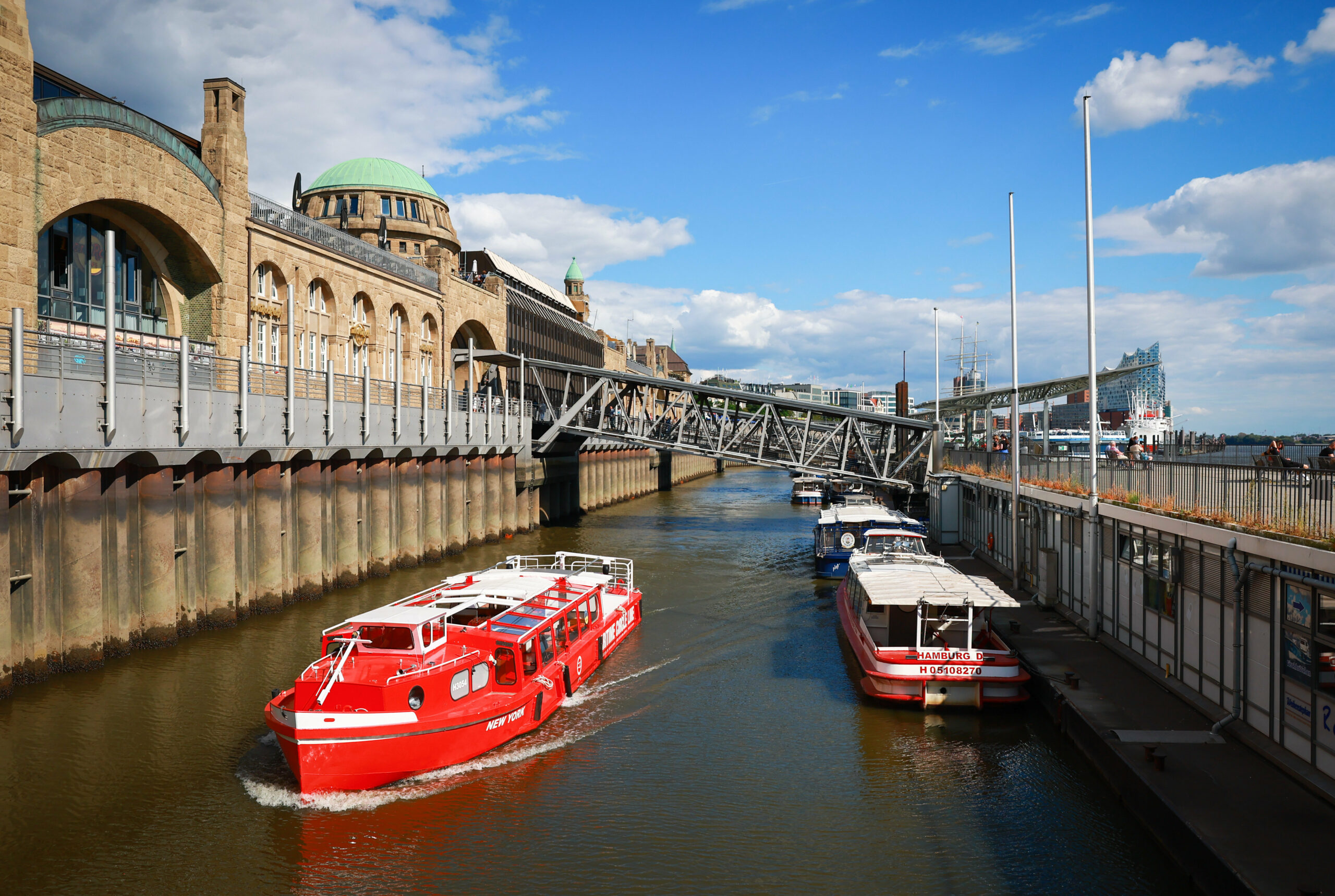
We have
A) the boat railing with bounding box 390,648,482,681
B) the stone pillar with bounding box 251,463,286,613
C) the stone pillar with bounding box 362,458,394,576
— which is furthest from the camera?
the stone pillar with bounding box 362,458,394,576

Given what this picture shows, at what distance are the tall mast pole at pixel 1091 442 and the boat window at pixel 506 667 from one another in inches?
577

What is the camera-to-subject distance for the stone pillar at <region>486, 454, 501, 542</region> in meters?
55.9

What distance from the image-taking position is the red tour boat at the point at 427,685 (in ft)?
53.5

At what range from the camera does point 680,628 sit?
3067 centimetres

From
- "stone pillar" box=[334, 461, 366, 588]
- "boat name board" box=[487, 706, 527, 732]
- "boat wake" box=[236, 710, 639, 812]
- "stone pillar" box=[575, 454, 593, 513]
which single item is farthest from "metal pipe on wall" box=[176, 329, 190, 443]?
"stone pillar" box=[575, 454, 593, 513]

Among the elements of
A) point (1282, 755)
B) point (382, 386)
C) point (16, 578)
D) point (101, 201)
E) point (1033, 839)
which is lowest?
point (1033, 839)

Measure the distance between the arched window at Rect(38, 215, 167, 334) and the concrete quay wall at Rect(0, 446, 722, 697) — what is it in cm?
776

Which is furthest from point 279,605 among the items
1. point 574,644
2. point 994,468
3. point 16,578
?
point 994,468

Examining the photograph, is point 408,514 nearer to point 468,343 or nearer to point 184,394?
point 184,394

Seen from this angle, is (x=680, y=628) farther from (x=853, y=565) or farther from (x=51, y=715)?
(x=51, y=715)

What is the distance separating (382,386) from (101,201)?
Result: 1311 cm

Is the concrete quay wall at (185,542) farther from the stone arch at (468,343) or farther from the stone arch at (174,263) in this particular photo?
the stone arch at (468,343)

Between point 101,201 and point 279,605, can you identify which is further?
point 101,201

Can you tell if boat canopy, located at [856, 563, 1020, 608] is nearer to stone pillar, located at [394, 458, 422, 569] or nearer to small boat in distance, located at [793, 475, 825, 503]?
stone pillar, located at [394, 458, 422, 569]
